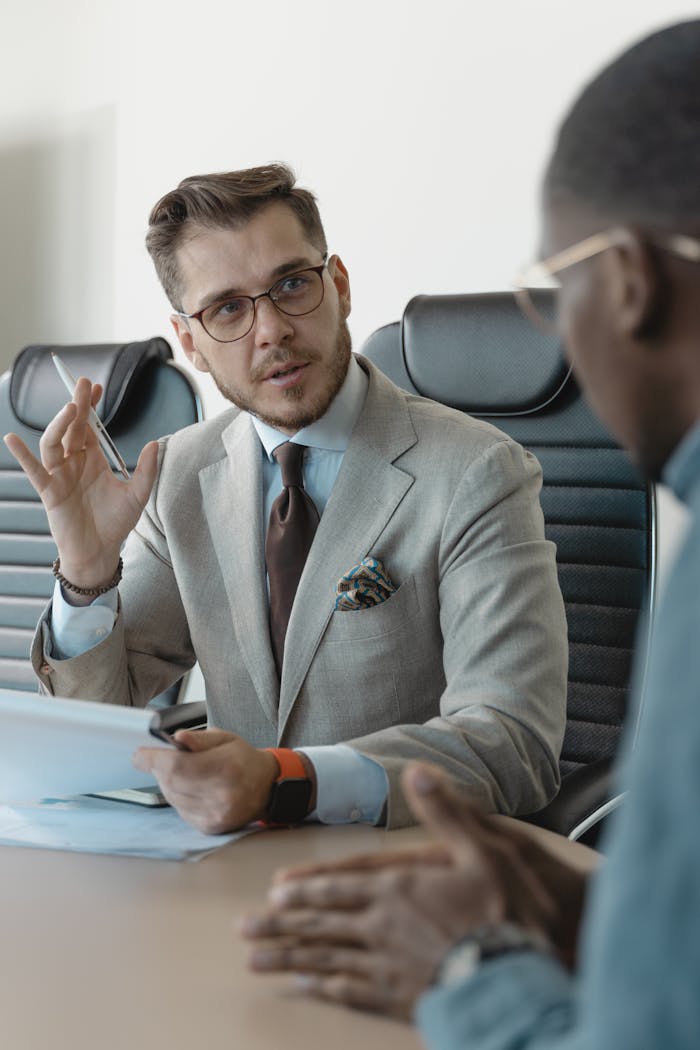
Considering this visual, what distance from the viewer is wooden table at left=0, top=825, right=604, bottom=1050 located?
75 cm

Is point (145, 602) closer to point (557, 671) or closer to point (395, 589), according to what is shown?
point (395, 589)

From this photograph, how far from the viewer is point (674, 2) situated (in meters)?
2.26

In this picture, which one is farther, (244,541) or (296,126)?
(296,126)

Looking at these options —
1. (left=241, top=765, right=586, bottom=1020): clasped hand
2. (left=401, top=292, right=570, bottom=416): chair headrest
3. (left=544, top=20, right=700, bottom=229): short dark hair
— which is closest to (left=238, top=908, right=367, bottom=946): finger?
(left=241, top=765, right=586, bottom=1020): clasped hand

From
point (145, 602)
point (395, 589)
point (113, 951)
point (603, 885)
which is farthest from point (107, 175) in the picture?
point (603, 885)

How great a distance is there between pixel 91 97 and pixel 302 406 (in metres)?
2.01

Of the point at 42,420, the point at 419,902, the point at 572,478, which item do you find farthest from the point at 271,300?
the point at 419,902

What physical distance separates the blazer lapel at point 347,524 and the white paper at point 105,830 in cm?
35

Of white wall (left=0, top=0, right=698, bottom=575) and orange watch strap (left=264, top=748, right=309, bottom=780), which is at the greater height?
white wall (left=0, top=0, right=698, bottom=575)

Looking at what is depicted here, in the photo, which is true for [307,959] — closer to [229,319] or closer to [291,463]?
[291,463]

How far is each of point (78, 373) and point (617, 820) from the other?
73.1 inches

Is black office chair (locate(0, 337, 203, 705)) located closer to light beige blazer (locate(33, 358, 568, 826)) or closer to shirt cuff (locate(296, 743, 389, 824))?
light beige blazer (locate(33, 358, 568, 826))

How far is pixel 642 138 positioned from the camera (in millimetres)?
621

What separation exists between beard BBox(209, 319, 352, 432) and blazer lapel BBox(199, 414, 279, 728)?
0.08m
